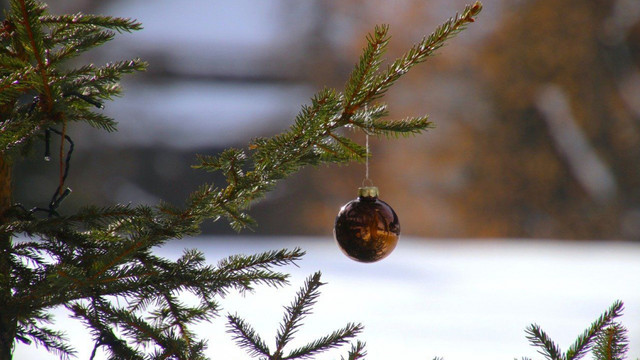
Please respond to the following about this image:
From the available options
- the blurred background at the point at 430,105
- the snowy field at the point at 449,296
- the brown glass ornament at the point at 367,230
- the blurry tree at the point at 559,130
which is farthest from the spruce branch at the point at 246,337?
the blurry tree at the point at 559,130

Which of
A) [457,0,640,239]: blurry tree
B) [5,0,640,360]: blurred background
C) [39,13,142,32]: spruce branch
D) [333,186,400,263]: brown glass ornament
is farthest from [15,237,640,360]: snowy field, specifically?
[39,13,142,32]: spruce branch

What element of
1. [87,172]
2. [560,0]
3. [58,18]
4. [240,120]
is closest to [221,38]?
[240,120]

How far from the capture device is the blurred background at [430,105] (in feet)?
9.78

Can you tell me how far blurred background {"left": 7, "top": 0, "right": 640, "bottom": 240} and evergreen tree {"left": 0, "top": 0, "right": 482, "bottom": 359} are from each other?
2.54 meters

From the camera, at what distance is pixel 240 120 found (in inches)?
122

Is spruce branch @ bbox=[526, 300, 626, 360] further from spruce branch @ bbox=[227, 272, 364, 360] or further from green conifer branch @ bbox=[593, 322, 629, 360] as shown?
spruce branch @ bbox=[227, 272, 364, 360]

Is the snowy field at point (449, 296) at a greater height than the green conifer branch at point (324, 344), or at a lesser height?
greater

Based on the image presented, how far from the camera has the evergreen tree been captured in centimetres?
40

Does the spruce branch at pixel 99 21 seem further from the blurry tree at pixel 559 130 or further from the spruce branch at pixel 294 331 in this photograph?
the blurry tree at pixel 559 130

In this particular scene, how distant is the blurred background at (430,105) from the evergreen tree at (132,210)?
2.54m

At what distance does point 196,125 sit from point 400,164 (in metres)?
1.05

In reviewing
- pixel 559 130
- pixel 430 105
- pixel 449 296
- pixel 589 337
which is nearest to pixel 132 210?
pixel 589 337

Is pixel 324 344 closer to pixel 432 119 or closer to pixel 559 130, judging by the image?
pixel 432 119

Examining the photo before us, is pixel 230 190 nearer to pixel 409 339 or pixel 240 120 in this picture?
pixel 409 339
